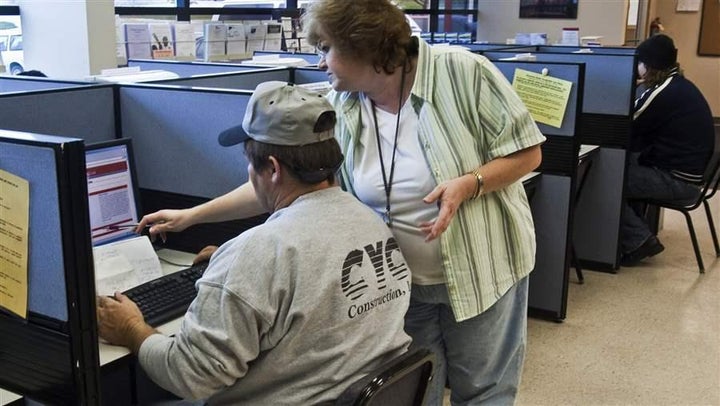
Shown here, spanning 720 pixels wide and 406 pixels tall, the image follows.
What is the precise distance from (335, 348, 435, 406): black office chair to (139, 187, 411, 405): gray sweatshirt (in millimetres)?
59

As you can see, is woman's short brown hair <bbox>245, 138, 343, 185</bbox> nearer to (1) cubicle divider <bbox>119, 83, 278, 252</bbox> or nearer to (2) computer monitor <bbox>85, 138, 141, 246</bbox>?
(1) cubicle divider <bbox>119, 83, 278, 252</bbox>

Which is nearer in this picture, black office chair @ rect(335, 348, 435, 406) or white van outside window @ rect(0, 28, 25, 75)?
black office chair @ rect(335, 348, 435, 406)

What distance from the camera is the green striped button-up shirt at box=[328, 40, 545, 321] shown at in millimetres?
1730

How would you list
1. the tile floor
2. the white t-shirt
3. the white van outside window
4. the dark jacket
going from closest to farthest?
the white t-shirt
the tile floor
the white van outside window
the dark jacket

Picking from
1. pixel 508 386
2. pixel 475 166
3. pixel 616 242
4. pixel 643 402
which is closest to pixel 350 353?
pixel 475 166

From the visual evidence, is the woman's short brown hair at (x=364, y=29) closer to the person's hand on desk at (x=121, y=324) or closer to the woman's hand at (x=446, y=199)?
the woman's hand at (x=446, y=199)

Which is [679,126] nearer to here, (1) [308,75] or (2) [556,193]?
(2) [556,193]

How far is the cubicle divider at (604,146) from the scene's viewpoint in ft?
13.1

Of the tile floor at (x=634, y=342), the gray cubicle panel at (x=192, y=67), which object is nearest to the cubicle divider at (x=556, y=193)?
the tile floor at (x=634, y=342)

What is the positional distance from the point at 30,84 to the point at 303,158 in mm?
1318

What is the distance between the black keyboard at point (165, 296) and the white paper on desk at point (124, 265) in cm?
4

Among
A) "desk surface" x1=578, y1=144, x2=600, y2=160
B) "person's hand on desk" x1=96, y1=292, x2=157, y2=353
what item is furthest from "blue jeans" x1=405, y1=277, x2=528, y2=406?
"desk surface" x1=578, y1=144, x2=600, y2=160

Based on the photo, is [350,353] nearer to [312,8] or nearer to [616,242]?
[312,8]

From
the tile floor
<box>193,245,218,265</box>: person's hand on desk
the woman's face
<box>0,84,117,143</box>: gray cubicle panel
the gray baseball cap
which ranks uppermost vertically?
the woman's face
